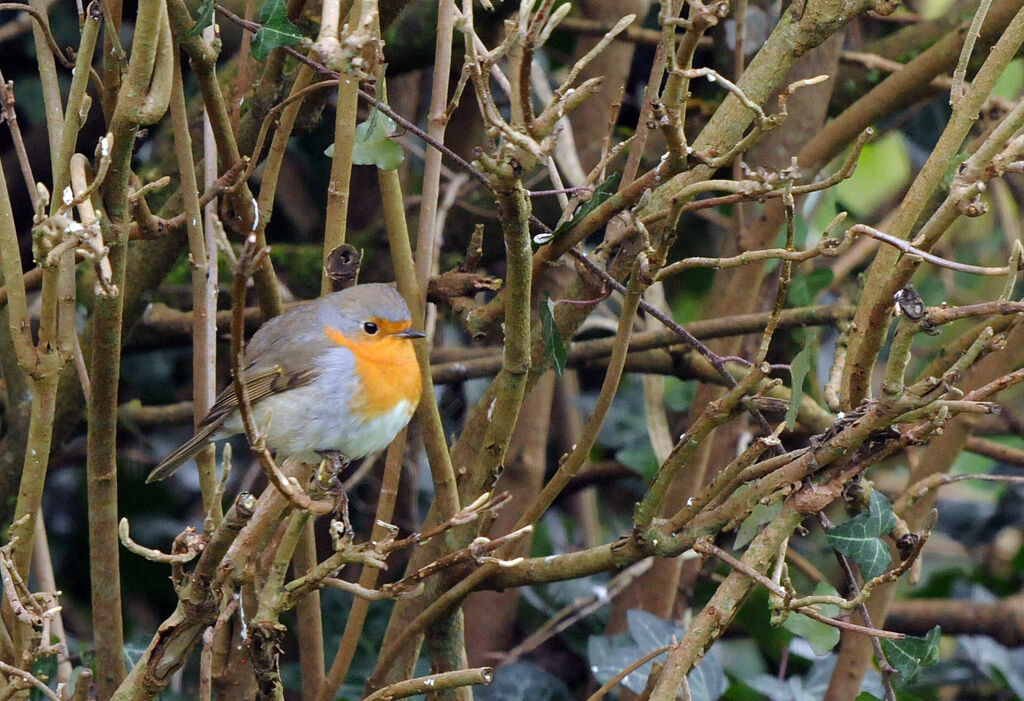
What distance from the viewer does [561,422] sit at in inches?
167

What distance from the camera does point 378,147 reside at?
2.21 metres

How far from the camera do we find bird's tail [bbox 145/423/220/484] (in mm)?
2490

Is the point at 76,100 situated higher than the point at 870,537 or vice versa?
the point at 76,100

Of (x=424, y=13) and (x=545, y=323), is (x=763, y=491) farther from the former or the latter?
(x=424, y=13)

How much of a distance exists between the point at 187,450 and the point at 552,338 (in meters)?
0.96

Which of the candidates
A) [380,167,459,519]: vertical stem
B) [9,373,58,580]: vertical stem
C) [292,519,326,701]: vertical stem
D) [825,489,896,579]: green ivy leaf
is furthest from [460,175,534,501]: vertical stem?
[9,373,58,580]: vertical stem

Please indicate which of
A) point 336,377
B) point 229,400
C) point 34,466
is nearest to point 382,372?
point 336,377

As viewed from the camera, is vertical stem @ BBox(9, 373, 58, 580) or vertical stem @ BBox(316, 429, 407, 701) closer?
vertical stem @ BBox(9, 373, 58, 580)

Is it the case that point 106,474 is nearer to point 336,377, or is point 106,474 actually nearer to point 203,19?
point 336,377

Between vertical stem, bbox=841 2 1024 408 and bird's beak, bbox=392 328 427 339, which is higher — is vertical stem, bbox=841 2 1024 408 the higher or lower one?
the higher one

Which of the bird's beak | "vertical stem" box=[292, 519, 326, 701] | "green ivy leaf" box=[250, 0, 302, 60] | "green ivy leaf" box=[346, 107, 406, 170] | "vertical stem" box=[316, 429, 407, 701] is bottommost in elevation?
"vertical stem" box=[292, 519, 326, 701]

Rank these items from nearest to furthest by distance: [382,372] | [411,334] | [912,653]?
1. [912,653]
2. [411,334]
3. [382,372]

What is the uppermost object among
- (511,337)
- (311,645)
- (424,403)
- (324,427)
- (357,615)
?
(511,337)

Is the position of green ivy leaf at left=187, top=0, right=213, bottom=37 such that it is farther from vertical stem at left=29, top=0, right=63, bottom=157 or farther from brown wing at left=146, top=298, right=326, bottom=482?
brown wing at left=146, top=298, right=326, bottom=482
